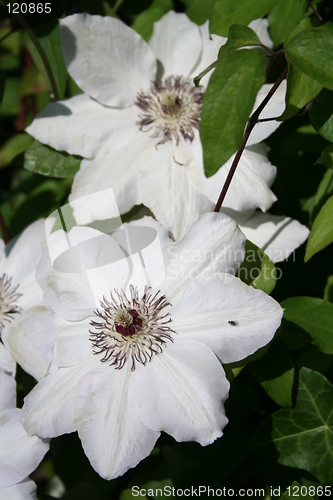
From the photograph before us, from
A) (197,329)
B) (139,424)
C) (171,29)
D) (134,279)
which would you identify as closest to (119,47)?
(171,29)

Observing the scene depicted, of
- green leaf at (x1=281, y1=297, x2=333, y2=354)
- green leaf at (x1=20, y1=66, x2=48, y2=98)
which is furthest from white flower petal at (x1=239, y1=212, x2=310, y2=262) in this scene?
green leaf at (x1=20, y1=66, x2=48, y2=98)

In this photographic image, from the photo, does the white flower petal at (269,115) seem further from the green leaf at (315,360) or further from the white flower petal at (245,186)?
the green leaf at (315,360)

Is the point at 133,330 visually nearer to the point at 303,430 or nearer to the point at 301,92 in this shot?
the point at 303,430

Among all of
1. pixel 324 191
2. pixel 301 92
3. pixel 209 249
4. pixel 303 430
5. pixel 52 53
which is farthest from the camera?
pixel 52 53

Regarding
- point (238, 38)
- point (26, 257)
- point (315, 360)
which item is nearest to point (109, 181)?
point (26, 257)

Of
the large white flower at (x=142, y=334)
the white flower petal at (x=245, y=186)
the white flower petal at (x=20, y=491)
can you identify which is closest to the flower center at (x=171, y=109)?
the white flower petal at (x=245, y=186)

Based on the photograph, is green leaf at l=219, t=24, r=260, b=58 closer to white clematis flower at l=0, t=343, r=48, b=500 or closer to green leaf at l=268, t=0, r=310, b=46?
green leaf at l=268, t=0, r=310, b=46

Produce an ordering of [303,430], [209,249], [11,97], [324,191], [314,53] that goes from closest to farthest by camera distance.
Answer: [314,53], [209,249], [303,430], [324,191], [11,97]
